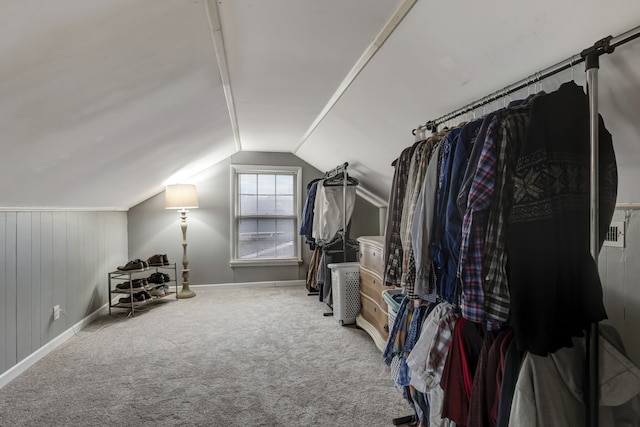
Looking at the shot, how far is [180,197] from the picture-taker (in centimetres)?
430

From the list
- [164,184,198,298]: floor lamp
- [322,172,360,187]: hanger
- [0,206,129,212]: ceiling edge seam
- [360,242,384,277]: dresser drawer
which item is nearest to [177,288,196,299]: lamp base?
[164,184,198,298]: floor lamp

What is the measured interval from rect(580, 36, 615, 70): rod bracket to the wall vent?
689mm

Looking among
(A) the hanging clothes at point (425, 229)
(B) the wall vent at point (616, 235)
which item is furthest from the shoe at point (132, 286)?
(B) the wall vent at point (616, 235)

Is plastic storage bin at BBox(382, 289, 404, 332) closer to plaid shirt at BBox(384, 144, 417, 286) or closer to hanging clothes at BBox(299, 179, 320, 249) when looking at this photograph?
plaid shirt at BBox(384, 144, 417, 286)

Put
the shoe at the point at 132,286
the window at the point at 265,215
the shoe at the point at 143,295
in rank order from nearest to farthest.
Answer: the shoe at the point at 132,286, the shoe at the point at 143,295, the window at the point at 265,215

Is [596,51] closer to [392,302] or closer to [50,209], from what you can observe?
[392,302]

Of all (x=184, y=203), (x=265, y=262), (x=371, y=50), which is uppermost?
(x=371, y=50)

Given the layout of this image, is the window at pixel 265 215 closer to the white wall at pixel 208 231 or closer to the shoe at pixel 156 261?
the white wall at pixel 208 231

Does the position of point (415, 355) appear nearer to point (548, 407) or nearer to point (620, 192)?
point (548, 407)

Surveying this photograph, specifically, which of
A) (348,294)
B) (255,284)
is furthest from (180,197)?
(348,294)

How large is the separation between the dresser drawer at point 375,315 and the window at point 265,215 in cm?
211

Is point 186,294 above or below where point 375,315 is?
below

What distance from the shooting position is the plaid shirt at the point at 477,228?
97cm

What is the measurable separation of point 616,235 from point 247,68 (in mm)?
2096
